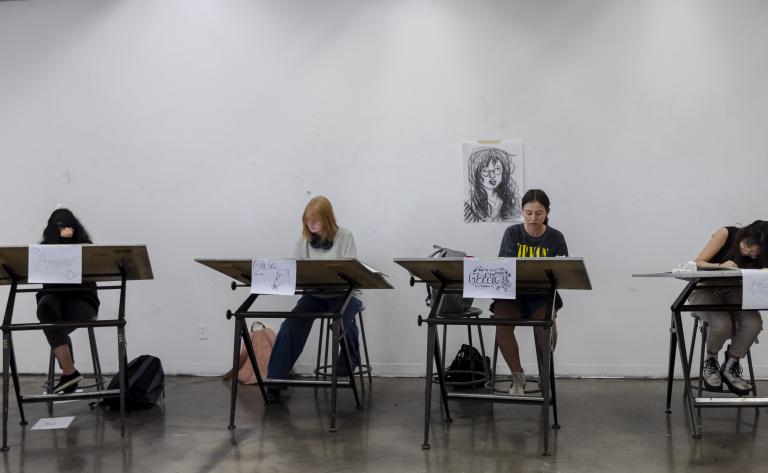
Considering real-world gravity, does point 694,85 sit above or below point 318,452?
above

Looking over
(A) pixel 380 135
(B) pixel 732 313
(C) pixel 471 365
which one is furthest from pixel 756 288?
(A) pixel 380 135

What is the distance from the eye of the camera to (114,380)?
4.07 meters

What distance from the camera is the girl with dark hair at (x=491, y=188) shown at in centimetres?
486

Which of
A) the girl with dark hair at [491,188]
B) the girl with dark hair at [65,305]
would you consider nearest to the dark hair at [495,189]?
the girl with dark hair at [491,188]

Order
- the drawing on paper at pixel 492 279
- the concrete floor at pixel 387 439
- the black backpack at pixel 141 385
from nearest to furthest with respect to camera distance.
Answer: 1. the concrete floor at pixel 387 439
2. the drawing on paper at pixel 492 279
3. the black backpack at pixel 141 385

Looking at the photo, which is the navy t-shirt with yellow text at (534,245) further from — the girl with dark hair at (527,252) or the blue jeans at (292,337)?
the blue jeans at (292,337)

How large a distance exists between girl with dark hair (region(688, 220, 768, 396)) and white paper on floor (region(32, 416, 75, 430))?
11.0 ft

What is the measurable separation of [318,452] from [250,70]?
3017 millimetres

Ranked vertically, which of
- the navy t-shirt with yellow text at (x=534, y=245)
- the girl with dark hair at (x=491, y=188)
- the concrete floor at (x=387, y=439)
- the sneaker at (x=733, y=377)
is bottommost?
the concrete floor at (x=387, y=439)

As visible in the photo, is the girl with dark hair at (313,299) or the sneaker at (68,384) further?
the girl with dark hair at (313,299)

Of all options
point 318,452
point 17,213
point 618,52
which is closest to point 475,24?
point 618,52

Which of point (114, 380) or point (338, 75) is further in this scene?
point (338, 75)

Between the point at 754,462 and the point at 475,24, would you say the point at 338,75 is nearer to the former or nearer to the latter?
the point at 475,24

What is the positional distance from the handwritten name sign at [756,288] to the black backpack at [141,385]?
3.06 metres
